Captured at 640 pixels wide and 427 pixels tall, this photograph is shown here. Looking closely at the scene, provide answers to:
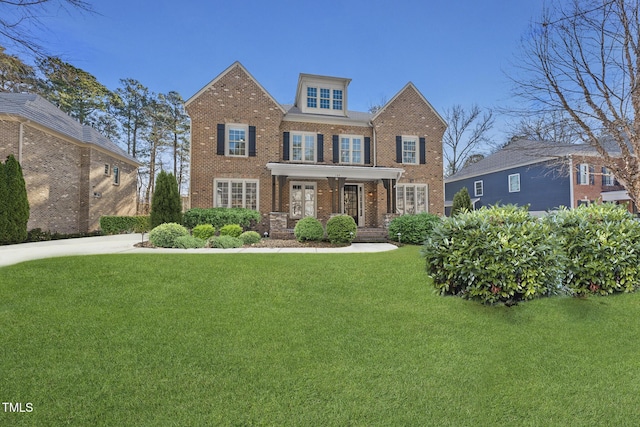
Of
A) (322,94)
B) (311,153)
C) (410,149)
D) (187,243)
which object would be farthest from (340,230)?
(322,94)

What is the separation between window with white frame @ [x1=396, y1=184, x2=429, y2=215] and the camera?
16.7 meters

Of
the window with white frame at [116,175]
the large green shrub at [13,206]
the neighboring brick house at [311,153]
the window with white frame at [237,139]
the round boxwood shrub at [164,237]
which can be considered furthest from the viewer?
the window with white frame at [116,175]

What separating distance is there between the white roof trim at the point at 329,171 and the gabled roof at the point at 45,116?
403 inches

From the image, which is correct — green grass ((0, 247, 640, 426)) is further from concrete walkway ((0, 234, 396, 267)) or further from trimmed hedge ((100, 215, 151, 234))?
trimmed hedge ((100, 215, 151, 234))

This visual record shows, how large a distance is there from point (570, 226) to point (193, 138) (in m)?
14.1

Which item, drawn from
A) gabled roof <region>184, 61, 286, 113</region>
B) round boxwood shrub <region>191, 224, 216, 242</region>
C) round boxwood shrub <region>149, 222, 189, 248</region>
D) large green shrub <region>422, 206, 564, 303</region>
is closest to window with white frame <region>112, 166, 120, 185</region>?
gabled roof <region>184, 61, 286, 113</region>

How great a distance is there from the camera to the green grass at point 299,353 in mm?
2559

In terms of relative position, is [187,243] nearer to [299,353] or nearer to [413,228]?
[299,353]

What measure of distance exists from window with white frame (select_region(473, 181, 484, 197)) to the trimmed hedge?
22509 millimetres

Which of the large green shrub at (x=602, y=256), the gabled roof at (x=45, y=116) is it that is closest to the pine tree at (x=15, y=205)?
the gabled roof at (x=45, y=116)

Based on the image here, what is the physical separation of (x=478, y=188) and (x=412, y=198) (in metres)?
10.7

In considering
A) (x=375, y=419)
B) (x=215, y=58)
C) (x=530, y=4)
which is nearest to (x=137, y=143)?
(x=215, y=58)

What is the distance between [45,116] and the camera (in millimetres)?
14758

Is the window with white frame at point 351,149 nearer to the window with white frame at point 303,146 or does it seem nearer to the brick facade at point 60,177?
the window with white frame at point 303,146
